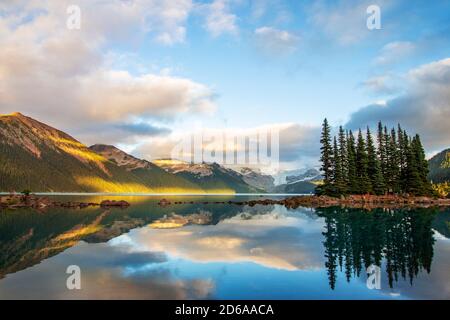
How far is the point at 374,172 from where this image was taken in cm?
9556

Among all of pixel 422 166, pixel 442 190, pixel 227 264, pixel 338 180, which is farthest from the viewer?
pixel 442 190

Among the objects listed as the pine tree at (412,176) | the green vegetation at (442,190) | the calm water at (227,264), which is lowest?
the calm water at (227,264)

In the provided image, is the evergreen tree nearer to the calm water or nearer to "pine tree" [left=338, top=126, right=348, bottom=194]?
"pine tree" [left=338, top=126, right=348, bottom=194]

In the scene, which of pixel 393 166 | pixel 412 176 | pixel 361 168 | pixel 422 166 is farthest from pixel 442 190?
pixel 361 168

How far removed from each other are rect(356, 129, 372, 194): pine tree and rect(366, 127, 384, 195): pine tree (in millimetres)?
1658

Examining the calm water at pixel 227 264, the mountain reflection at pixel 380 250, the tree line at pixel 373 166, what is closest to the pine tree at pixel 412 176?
the tree line at pixel 373 166

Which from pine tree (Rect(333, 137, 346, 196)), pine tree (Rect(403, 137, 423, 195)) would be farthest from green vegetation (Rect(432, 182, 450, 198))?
pine tree (Rect(333, 137, 346, 196))

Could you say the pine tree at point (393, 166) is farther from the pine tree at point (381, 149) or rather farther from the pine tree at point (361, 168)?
the pine tree at point (361, 168)

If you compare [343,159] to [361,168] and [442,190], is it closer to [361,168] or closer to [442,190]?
[361,168]

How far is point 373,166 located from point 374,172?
176 centimetres

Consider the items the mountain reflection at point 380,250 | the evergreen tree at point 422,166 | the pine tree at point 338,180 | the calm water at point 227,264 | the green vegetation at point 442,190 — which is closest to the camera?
the calm water at point 227,264

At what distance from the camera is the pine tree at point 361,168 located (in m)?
93.2

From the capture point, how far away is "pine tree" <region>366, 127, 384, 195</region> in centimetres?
9425

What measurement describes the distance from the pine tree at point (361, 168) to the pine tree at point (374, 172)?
1.66 metres
